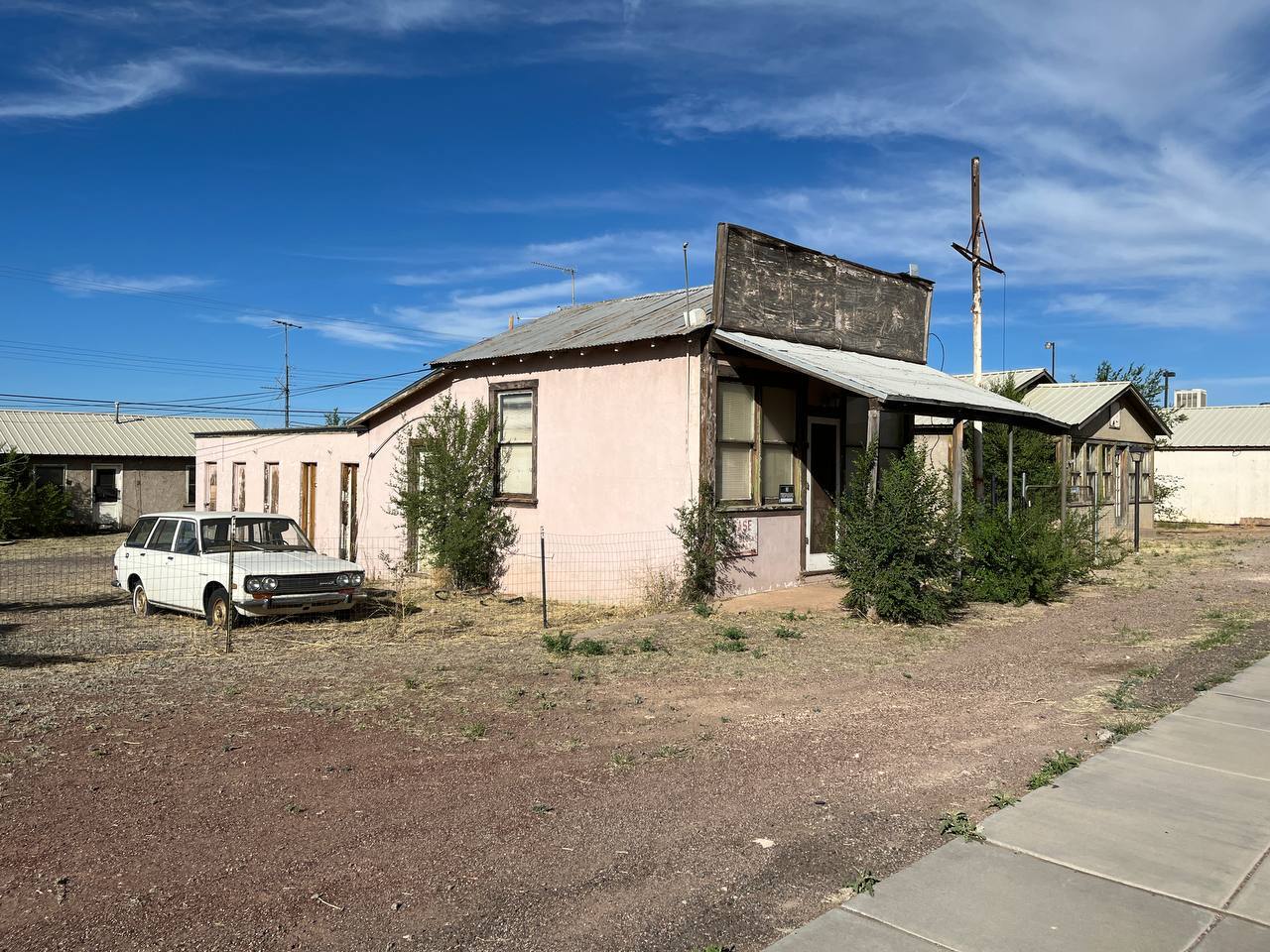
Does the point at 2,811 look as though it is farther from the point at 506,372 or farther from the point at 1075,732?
the point at 506,372

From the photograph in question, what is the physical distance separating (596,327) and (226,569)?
6.73 meters

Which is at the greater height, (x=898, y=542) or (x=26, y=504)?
(x=26, y=504)

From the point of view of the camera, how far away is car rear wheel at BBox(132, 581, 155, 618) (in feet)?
41.5

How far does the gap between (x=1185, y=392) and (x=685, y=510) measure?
43664mm

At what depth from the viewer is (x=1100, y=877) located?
4172 mm

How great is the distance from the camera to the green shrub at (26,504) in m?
30.1

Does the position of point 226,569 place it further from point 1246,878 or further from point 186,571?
point 1246,878

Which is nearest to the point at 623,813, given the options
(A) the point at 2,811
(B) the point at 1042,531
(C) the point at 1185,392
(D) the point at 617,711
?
(D) the point at 617,711

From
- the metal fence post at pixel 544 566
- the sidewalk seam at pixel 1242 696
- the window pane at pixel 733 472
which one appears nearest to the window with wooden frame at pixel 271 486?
the metal fence post at pixel 544 566

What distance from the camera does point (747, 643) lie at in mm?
10094

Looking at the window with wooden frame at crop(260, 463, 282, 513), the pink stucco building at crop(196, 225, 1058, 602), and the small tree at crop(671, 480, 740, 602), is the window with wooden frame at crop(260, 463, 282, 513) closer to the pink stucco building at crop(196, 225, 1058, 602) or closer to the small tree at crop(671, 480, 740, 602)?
the pink stucco building at crop(196, 225, 1058, 602)

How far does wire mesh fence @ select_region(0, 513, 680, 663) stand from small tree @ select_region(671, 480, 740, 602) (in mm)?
308

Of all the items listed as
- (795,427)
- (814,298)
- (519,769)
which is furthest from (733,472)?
(519,769)

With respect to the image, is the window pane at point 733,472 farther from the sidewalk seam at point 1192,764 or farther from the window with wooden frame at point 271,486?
the window with wooden frame at point 271,486
